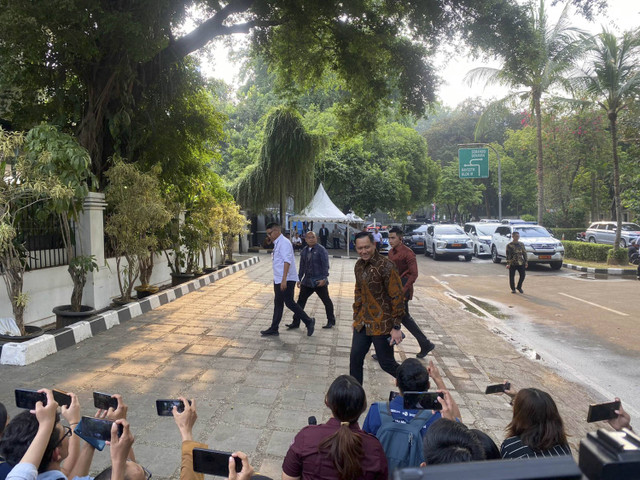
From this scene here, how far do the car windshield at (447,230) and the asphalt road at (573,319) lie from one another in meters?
5.73

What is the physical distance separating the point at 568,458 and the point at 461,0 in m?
10.2

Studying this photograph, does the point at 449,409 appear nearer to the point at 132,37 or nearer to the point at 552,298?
the point at 132,37

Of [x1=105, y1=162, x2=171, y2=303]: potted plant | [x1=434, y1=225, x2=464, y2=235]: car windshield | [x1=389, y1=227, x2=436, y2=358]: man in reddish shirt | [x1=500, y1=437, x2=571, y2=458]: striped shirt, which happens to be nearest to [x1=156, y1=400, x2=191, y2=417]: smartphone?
[x1=500, y1=437, x2=571, y2=458]: striped shirt

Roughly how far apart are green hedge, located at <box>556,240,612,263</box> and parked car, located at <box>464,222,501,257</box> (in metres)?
3.37

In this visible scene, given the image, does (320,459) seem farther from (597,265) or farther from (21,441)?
(597,265)

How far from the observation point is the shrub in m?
17.7

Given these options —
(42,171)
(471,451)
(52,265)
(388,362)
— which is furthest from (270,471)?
(52,265)

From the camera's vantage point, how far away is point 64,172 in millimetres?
5988

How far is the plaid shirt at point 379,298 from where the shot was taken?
4.12 m

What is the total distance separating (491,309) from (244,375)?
21.8 ft

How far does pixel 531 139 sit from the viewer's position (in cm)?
2916

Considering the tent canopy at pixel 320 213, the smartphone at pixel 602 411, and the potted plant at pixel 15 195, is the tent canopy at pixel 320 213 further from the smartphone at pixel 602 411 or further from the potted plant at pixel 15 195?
the smartphone at pixel 602 411

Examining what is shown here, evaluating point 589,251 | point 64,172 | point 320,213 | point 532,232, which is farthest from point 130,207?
point 589,251

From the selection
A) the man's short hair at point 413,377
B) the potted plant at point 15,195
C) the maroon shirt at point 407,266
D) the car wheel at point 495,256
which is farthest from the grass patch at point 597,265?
the potted plant at point 15,195
